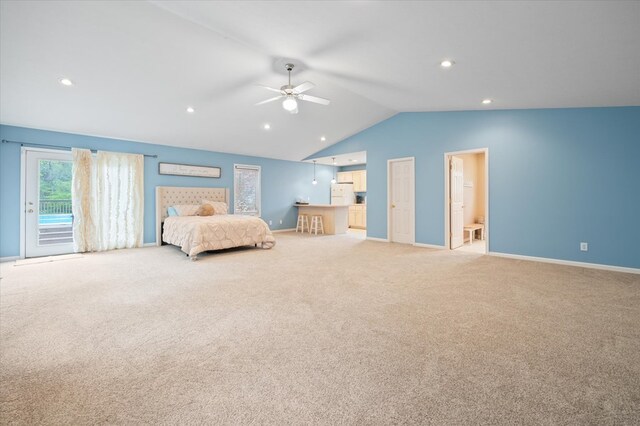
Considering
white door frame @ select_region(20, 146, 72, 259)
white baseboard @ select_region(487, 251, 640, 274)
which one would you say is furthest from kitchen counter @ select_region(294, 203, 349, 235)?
white door frame @ select_region(20, 146, 72, 259)

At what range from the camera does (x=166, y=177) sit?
6680mm

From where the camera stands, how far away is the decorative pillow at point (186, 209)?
255 inches

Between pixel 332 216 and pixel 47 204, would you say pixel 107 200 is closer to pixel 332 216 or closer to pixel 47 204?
pixel 47 204

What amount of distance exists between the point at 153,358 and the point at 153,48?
144 inches

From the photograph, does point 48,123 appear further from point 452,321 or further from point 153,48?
point 452,321

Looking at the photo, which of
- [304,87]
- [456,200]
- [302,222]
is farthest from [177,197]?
[456,200]

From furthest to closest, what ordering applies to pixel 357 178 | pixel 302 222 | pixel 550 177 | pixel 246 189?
pixel 357 178
pixel 302 222
pixel 246 189
pixel 550 177

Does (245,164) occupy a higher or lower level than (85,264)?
higher

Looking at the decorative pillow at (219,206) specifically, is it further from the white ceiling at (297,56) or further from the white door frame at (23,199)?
the white door frame at (23,199)

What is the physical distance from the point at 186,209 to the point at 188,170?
43.1 inches

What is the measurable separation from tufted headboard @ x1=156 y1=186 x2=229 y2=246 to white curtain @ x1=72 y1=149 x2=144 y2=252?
13.1 inches

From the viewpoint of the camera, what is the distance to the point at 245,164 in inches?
321

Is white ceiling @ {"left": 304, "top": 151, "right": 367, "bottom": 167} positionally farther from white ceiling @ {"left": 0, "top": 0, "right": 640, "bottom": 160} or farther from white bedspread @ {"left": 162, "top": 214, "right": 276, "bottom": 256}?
white bedspread @ {"left": 162, "top": 214, "right": 276, "bottom": 256}

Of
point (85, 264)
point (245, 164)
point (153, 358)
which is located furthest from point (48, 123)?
point (153, 358)
